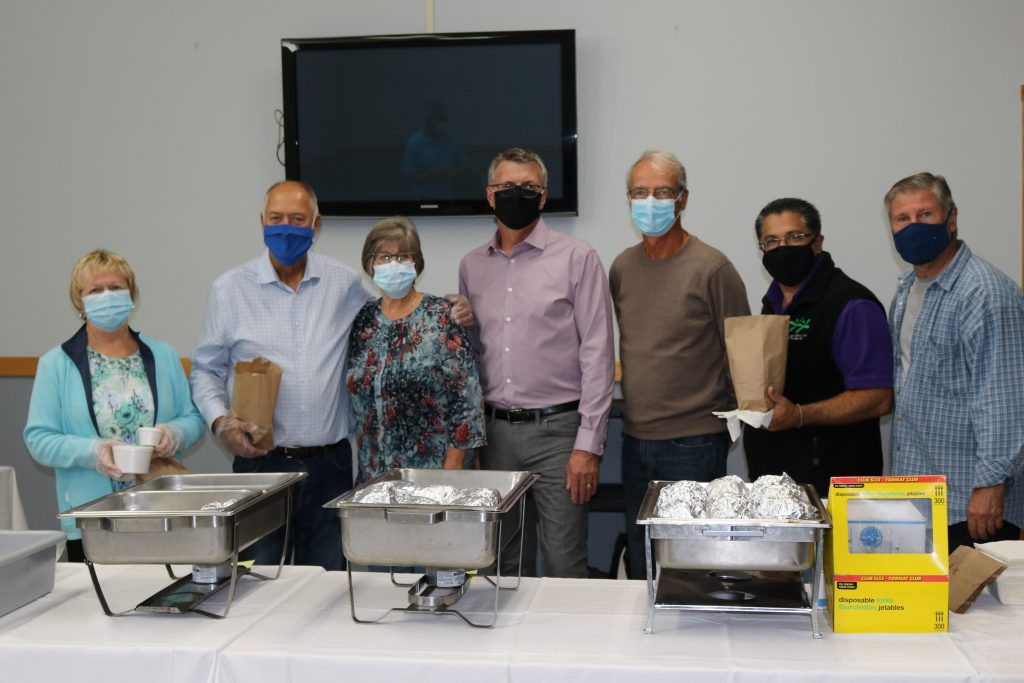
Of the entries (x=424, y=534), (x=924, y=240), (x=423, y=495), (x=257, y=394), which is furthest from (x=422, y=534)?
(x=924, y=240)

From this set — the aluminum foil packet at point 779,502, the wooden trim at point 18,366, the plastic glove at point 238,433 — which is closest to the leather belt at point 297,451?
the plastic glove at point 238,433

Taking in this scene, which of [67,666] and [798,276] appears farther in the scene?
[798,276]

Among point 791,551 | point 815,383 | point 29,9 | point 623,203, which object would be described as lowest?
point 791,551

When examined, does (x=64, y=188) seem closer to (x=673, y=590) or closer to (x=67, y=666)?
(x=67, y=666)

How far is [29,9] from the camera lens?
441cm

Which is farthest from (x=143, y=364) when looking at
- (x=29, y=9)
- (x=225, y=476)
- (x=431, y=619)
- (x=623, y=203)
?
(x=29, y=9)

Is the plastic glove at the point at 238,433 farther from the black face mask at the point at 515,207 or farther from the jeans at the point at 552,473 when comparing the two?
the black face mask at the point at 515,207

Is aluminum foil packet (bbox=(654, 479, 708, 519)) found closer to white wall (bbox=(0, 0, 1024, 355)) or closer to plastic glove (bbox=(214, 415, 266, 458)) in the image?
plastic glove (bbox=(214, 415, 266, 458))

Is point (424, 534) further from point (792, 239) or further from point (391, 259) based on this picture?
point (792, 239)

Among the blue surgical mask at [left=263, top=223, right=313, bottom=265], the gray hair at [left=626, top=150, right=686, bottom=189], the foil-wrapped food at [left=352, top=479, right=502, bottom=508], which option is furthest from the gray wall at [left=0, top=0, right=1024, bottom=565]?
the foil-wrapped food at [left=352, top=479, right=502, bottom=508]

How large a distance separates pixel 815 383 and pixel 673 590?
3.36 ft

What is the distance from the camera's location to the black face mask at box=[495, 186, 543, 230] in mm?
2773

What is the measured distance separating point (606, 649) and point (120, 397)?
5.26 feet

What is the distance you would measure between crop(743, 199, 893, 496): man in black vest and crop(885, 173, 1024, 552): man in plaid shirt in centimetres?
9
